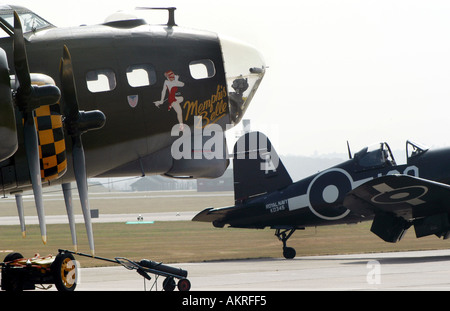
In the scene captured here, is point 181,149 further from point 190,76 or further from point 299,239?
point 299,239

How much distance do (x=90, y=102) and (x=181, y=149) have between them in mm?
2372

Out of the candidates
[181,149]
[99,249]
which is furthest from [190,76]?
[99,249]

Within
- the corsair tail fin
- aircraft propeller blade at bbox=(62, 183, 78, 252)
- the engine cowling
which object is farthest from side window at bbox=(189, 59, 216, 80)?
the corsair tail fin

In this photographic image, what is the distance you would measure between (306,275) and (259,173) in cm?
901

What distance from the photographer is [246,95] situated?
50.5ft

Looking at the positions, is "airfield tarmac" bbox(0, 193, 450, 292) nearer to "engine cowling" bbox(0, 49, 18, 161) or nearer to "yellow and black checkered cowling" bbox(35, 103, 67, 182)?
"yellow and black checkered cowling" bbox(35, 103, 67, 182)

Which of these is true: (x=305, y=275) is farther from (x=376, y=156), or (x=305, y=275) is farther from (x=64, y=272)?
(x=64, y=272)

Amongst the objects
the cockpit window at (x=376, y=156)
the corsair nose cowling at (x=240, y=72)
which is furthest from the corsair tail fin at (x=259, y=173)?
the corsair nose cowling at (x=240, y=72)

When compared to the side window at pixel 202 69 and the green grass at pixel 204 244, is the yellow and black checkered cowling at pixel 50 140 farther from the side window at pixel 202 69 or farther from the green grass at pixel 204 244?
the green grass at pixel 204 244

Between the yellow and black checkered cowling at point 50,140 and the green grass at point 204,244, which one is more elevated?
the yellow and black checkered cowling at point 50,140

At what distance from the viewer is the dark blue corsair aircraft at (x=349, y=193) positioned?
22.8 metres

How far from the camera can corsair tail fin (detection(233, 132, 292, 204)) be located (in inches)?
1088

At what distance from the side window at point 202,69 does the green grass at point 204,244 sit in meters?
13.8

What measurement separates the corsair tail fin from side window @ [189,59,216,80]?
1304 cm
